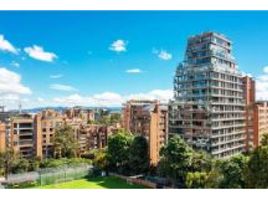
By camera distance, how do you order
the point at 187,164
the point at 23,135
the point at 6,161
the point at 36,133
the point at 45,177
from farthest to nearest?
1. the point at 23,135
2. the point at 36,133
3. the point at 6,161
4. the point at 45,177
5. the point at 187,164

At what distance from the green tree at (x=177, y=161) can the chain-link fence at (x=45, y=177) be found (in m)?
2.10

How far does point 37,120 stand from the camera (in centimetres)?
1164

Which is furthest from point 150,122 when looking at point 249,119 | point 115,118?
point 115,118

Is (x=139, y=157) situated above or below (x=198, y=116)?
below

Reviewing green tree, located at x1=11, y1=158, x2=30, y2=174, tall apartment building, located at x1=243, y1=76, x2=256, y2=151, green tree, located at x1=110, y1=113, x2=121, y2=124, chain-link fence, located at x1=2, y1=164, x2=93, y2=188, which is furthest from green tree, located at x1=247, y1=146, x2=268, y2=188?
green tree, located at x1=110, y1=113, x2=121, y2=124

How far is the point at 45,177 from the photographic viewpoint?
8.80 metres

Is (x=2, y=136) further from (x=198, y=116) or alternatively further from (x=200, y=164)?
(x=200, y=164)

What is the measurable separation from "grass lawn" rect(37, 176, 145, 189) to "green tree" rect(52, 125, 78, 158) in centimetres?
253

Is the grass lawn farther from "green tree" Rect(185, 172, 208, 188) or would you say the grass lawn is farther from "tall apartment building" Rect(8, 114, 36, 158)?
"tall apartment building" Rect(8, 114, 36, 158)

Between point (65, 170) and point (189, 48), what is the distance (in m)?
4.08

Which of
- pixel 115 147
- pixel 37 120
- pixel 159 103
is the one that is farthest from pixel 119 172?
pixel 37 120

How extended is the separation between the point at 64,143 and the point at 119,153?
2.63m

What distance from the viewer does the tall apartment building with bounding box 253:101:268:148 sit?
424 inches
